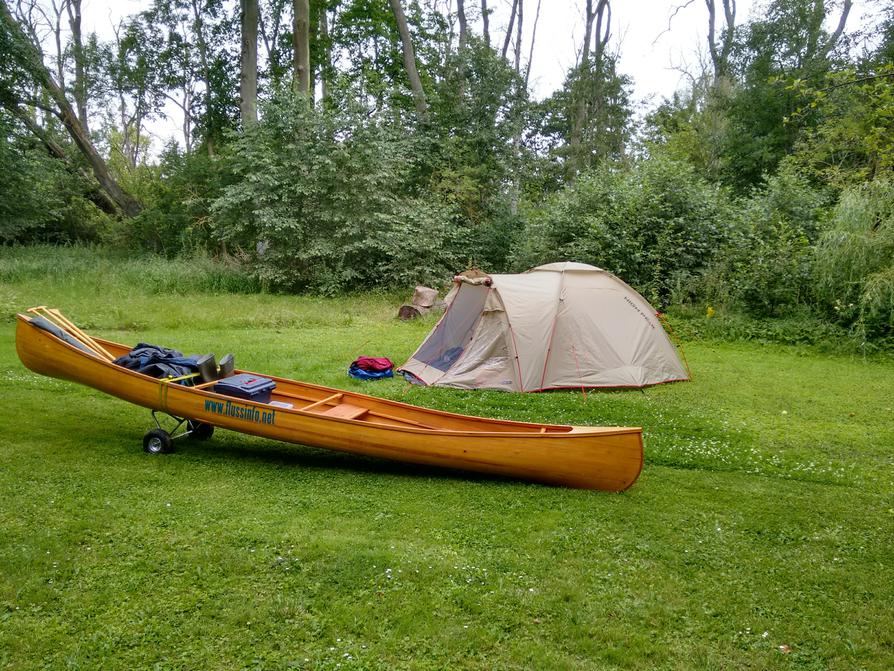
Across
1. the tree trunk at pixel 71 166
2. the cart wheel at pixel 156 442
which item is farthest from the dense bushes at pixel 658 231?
the tree trunk at pixel 71 166

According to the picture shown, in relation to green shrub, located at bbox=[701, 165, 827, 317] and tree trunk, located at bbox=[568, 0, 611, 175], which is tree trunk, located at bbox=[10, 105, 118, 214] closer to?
tree trunk, located at bbox=[568, 0, 611, 175]

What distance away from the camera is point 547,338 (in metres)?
7.14

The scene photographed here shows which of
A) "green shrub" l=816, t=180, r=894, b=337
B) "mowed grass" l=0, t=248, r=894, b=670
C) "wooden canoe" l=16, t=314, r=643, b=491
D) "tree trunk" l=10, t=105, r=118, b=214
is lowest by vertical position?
"mowed grass" l=0, t=248, r=894, b=670

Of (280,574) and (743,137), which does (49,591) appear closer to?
(280,574)

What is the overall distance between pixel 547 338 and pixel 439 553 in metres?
4.15

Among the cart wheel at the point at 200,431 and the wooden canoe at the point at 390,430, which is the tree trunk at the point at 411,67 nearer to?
the cart wheel at the point at 200,431

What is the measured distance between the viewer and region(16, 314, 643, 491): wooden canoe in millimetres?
4148

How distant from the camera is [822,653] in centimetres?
265

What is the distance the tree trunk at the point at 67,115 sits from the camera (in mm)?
18562

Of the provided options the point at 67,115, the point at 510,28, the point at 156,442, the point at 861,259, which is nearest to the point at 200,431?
the point at 156,442

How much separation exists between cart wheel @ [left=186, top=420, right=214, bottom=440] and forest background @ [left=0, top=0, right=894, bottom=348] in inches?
240

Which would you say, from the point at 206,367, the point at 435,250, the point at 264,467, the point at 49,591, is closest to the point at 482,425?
the point at 264,467

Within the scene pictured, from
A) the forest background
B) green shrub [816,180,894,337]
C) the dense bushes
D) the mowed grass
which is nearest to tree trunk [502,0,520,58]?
the forest background

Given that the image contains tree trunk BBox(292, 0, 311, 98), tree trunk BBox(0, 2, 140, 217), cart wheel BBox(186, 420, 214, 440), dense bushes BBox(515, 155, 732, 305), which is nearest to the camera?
cart wheel BBox(186, 420, 214, 440)
